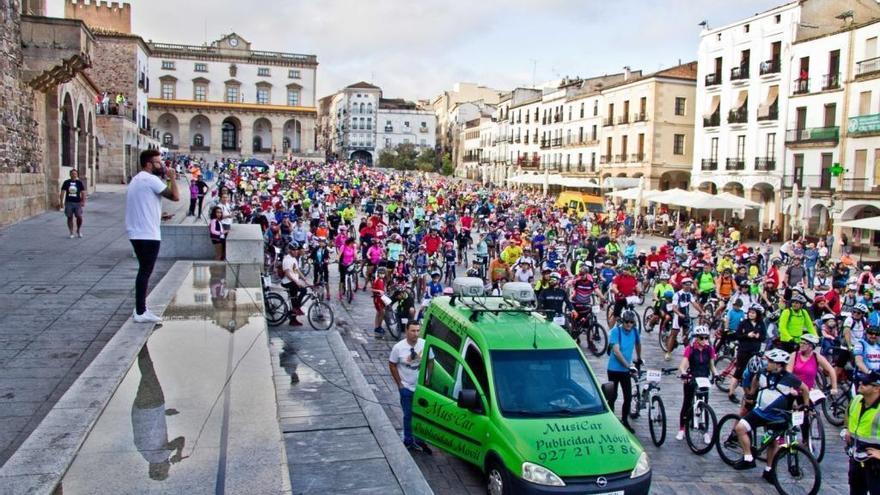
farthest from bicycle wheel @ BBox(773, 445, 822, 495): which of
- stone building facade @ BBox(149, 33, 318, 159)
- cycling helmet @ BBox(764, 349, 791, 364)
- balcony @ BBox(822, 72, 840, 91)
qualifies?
stone building facade @ BBox(149, 33, 318, 159)

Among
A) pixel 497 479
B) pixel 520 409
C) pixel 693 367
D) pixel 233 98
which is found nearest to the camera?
pixel 497 479

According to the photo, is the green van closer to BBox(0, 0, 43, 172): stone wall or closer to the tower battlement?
BBox(0, 0, 43, 172): stone wall

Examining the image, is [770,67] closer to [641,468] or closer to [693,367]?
[693,367]

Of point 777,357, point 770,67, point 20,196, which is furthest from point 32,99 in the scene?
point 770,67

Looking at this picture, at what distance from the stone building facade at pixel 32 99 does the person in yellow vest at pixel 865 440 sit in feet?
59.9

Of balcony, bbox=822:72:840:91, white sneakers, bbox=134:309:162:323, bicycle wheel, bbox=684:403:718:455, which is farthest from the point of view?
balcony, bbox=822:72:840:91

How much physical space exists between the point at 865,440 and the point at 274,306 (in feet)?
31.6

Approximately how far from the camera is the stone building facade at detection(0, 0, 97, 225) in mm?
18312

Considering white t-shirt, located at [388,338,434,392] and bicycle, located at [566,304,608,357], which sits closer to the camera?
white t-shirt, located at [388,338,434,392]

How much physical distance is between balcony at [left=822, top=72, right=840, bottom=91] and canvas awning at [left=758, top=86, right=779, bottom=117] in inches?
142

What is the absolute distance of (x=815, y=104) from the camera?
35688 mm

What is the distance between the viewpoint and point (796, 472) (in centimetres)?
786

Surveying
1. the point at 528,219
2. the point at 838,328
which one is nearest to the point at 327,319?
the point at 838,328

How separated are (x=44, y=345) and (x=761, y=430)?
333 inches
